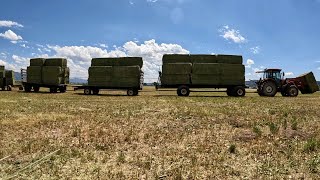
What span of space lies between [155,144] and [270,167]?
11.4 ft

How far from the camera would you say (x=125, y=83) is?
133 feet

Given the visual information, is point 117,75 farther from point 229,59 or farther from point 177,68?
point 229,59

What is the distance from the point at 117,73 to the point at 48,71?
32.9ft

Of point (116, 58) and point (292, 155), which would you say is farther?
point (116, 58)

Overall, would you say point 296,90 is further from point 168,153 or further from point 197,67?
point 168,153

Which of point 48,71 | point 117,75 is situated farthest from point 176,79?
point 48,71

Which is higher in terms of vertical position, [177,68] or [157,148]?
[177,68]

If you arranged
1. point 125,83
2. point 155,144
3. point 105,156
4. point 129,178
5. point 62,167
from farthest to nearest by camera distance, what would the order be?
point 125,83, point 155,144, point 105,156, point 62,167, point 129,178

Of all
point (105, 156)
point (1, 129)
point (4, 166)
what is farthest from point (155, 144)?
point (1, 129)

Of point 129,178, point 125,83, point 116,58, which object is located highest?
point 116,58

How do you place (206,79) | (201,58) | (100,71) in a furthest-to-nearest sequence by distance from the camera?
1. (100,71)
2. (201,58)
3. (206,79)

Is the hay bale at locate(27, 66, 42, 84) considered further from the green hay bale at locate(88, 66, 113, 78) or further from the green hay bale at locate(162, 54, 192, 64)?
the green hay bale at locate(162, 54, 192, 64)

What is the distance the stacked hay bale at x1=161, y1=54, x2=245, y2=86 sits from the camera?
38156 mm

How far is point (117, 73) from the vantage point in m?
40.8
